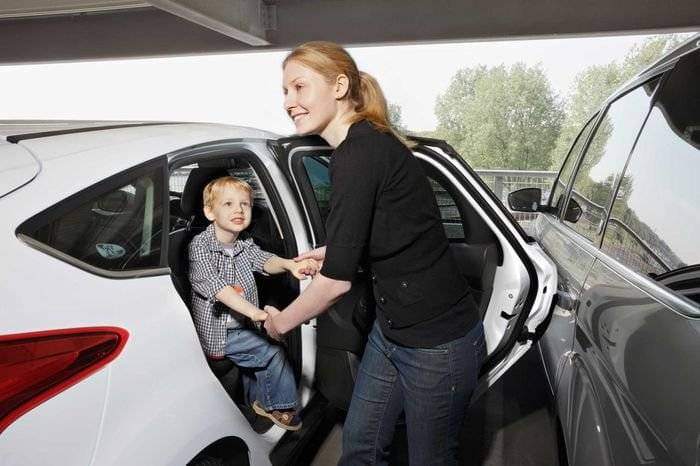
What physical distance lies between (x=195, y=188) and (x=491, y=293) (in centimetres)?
154

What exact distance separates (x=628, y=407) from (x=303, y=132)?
111cm

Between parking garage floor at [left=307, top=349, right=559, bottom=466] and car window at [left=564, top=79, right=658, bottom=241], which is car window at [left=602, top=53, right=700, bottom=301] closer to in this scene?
car window at [left=564, top=79, right=658, bottom=241]

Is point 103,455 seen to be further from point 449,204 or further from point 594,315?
point 449,204

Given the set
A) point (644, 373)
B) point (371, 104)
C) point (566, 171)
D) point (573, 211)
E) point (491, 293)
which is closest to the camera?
point (644, 373)

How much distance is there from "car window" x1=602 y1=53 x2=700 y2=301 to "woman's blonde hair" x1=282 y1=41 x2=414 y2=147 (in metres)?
0.79

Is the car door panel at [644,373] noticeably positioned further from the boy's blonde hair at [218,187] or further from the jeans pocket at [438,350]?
the boy's blonde hair at [218,187]

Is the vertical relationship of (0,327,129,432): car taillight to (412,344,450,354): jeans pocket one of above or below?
above

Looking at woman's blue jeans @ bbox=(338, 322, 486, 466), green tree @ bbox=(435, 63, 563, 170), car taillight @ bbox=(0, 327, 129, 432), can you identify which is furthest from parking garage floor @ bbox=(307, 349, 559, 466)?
green tree @ bbox=(435, 63, 563, 170)

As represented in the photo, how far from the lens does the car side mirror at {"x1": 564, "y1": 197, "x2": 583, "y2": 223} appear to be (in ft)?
7.97

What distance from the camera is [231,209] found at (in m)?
2.09

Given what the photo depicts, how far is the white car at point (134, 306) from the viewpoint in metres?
1.01

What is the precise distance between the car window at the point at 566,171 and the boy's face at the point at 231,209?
6.15 feet

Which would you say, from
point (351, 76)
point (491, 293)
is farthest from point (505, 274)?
point (351, 76)

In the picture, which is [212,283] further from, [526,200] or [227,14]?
[227,14]
